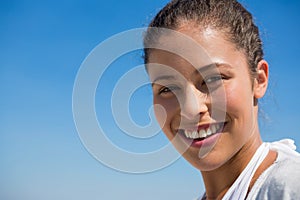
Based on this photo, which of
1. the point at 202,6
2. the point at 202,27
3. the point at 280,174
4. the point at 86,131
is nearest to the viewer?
the point at 280,174

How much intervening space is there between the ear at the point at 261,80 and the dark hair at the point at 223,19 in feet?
0.13

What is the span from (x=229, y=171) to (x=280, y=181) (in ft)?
2.25

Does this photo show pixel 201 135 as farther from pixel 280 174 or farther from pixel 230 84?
pixel 280 174

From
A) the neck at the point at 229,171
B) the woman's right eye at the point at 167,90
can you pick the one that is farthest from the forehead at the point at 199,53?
the neck at the point at 229,171

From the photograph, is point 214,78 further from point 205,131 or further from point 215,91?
point 205,131

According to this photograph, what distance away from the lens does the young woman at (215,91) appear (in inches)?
87.8

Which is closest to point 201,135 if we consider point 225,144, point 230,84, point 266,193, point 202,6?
point 225,144

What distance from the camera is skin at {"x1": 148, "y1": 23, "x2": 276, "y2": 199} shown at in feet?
7.34

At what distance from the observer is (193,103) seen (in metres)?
2.23

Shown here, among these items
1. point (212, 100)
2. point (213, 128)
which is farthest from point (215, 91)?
point (213, 128)

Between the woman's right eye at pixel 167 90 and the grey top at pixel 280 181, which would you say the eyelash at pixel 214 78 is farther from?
the grey top at pixel 280 181

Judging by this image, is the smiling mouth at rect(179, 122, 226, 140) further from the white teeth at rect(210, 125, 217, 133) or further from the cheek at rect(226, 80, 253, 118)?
the cheek at rect(226, 80, 253, 118)

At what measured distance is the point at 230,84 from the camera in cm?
223

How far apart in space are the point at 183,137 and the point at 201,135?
0.19 metres
